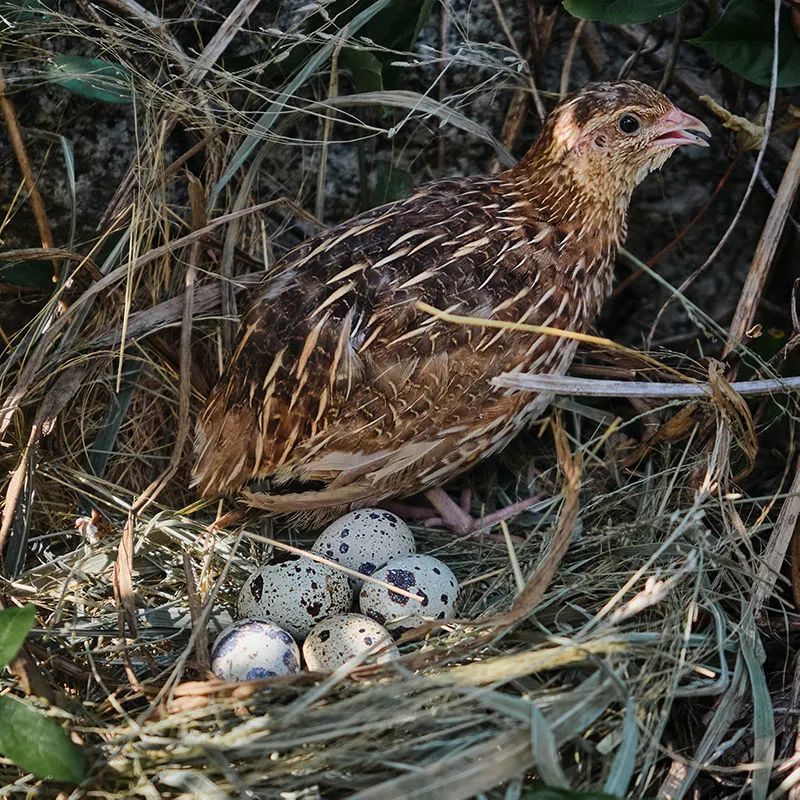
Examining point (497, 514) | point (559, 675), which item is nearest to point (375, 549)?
point (497, 514)

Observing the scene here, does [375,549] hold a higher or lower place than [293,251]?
lower

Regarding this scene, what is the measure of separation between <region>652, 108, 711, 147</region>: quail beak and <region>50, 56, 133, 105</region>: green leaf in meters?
1.44

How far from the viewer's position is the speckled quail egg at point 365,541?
8.18 ft

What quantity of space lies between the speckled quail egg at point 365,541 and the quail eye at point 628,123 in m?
1.24

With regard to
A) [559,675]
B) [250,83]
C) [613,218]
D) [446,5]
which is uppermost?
[446,5]

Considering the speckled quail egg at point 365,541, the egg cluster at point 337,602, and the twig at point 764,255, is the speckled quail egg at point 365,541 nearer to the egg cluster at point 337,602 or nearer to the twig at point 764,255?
the egg cluster at point 337,602

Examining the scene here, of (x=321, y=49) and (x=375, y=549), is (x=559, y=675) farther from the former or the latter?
(x=321, y=49)

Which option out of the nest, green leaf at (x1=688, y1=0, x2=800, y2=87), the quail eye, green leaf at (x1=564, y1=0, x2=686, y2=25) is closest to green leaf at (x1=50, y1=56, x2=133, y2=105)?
the nest

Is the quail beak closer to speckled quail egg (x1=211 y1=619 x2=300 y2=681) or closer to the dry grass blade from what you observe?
the dry grass blade

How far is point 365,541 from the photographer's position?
250 centimetres

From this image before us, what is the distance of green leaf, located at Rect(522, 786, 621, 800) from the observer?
5.44 ft

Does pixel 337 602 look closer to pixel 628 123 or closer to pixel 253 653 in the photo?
pixel 253 653

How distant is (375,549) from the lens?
2494mm

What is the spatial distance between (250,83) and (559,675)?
1787 mm
